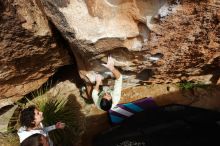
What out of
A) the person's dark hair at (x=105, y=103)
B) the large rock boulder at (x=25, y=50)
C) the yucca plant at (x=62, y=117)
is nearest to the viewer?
the large rock boulder at (x=25, y=50)

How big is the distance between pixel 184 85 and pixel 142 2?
6.53ft

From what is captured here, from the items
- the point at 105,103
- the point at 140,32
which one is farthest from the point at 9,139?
the point at 140,32

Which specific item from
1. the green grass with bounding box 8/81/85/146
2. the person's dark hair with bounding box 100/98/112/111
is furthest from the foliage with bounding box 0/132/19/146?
the person's dark hair with bounding box 100/98/112/111

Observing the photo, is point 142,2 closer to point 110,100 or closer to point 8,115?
point 110,100

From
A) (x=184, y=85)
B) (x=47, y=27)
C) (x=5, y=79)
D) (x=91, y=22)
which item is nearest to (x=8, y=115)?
(x=5, y=79)

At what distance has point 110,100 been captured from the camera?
4926 millimetres

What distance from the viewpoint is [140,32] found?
4.79m

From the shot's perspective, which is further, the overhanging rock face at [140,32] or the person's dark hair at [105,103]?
the person's dark hair at [105,103]

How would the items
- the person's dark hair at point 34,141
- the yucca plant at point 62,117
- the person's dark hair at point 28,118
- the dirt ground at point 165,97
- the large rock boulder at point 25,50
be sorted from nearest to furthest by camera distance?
the person's dark hair at point 34,141 < the person's dark hair at point 28,118 < the large rock boulder at point 25,50 < the yucca plant at point 62,117 < the dirt ground at point 165,97

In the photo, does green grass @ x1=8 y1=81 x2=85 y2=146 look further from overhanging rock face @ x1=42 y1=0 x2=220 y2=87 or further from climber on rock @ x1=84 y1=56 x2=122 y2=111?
climber on rock @ x1=84 y1=56 x2=122 y2=111

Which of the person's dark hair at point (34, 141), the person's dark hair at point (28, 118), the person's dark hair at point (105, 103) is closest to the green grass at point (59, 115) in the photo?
the person's dark hair at point (105, 103)

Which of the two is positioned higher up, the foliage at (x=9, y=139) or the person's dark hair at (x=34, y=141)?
the person's dark hair at (x=34, y=141)

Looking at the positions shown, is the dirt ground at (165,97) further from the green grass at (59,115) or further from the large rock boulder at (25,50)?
the large rock boulder at (25,50)

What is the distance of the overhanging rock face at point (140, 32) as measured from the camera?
4.44 m
